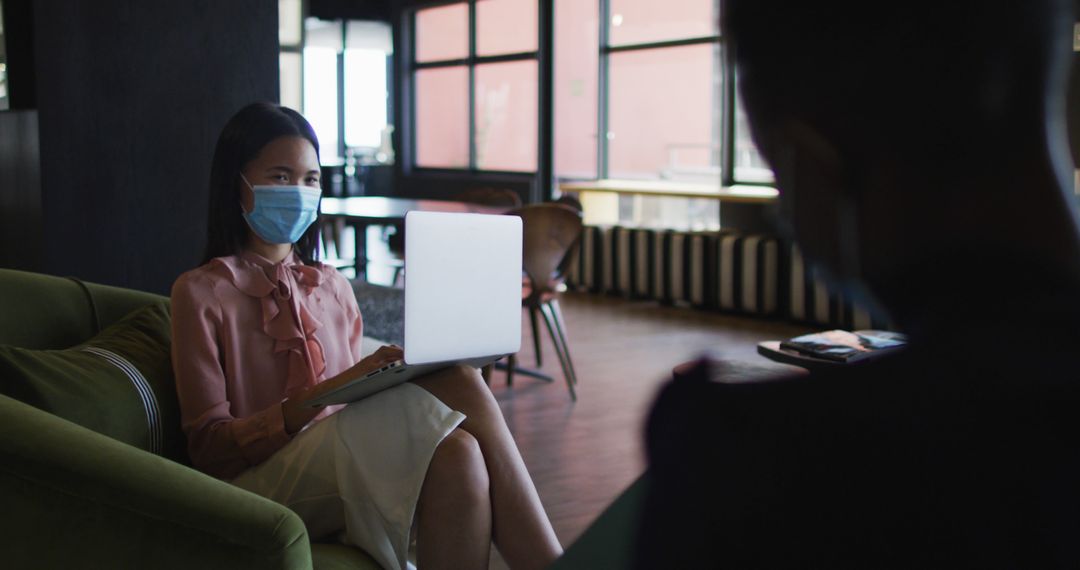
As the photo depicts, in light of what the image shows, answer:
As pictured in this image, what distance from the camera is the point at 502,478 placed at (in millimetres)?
2008

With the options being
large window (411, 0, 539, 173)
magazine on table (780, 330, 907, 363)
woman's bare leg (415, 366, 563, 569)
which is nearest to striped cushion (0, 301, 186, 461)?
woman's bare leg (415, 366, 563, 569)

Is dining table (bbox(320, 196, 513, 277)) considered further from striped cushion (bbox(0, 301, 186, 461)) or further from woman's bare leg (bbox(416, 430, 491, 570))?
woman's bare leg (bbox(416, 430, 491, 570))

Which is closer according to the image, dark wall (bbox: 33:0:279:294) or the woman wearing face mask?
the woman wearing face mask

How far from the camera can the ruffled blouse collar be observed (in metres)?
2.26

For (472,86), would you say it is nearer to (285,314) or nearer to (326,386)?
(285,314)

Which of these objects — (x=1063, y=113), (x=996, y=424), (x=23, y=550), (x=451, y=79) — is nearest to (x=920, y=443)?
(x=996, y=424)

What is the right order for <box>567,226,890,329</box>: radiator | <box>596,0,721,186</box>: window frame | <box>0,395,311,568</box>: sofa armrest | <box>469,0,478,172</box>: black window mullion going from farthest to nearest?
<box>469,0,478,172</box>: black window mullion, <box>596,0,721,186</box>: window frame, <box>567,226,890,329</box>: radiator, <box>0,395,311,568</box>: sofa armrest

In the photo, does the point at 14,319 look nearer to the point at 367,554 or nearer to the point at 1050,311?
the point at 367,554

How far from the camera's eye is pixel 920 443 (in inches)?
20.3

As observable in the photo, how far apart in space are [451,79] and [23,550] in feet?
36.4

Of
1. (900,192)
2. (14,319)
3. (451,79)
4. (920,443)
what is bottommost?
(14,319)

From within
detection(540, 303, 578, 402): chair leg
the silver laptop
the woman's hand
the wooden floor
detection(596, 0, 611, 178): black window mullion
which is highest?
detection(596, 0, 611, 178): black window mullion

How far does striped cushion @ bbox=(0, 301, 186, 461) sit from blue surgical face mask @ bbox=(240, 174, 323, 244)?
0.94 feet

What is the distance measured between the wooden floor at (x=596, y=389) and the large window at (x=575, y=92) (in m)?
1.16
